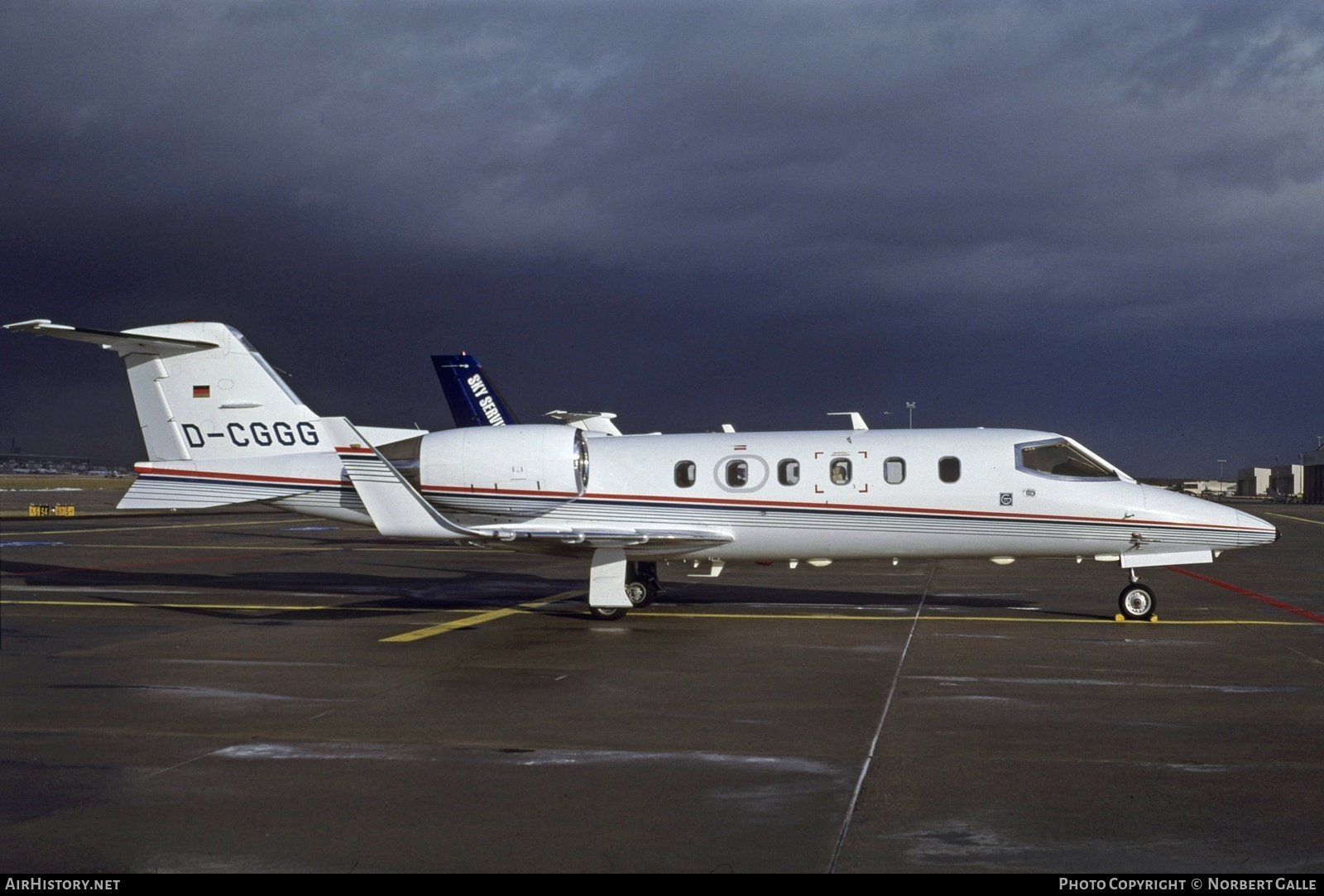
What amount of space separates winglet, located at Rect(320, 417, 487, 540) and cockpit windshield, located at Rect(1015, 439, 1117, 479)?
8391 millimetres

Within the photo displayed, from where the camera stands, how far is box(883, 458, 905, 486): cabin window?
57.4 ft

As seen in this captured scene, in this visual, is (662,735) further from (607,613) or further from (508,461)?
(508,461)

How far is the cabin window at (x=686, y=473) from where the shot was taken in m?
18.1

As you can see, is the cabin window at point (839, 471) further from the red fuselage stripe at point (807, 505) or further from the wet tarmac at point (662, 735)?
the wet tarmac at point (662, 735)

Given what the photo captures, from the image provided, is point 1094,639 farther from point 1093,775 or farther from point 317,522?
point 317,522

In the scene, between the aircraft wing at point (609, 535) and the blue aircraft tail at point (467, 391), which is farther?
the blue aircraft tail at point (467, 391)

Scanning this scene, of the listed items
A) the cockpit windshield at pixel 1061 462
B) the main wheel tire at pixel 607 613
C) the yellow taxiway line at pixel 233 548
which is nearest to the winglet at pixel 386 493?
the main wheel tire at pixel 607 613

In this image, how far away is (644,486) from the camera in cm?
1828

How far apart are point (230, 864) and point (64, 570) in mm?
22731

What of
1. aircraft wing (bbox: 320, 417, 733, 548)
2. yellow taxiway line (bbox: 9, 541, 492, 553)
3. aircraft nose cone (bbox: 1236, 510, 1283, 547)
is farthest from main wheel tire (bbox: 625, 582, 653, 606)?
yellow taxiway line (bbox: 9, 541, 492, 553)

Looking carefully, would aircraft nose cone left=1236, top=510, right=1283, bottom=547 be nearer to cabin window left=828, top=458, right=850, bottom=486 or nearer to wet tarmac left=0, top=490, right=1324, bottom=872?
wet tarmac left=0, top=490, right=1324, bottom=872

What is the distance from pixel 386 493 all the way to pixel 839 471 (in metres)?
6.63

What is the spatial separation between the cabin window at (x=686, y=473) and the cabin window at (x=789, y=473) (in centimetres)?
128

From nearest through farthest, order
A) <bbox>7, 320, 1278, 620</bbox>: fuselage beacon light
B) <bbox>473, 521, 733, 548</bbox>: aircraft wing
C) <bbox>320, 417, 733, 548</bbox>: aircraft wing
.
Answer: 1. <bbox>320, 417, 733, 548</bbox>: aircraft wing
2. <bbox>473, 521, 733, 548</bbox>: aircraft wing
3. <bbox>7, 320, 1278, 620</bbox>: fuselage beacon light
